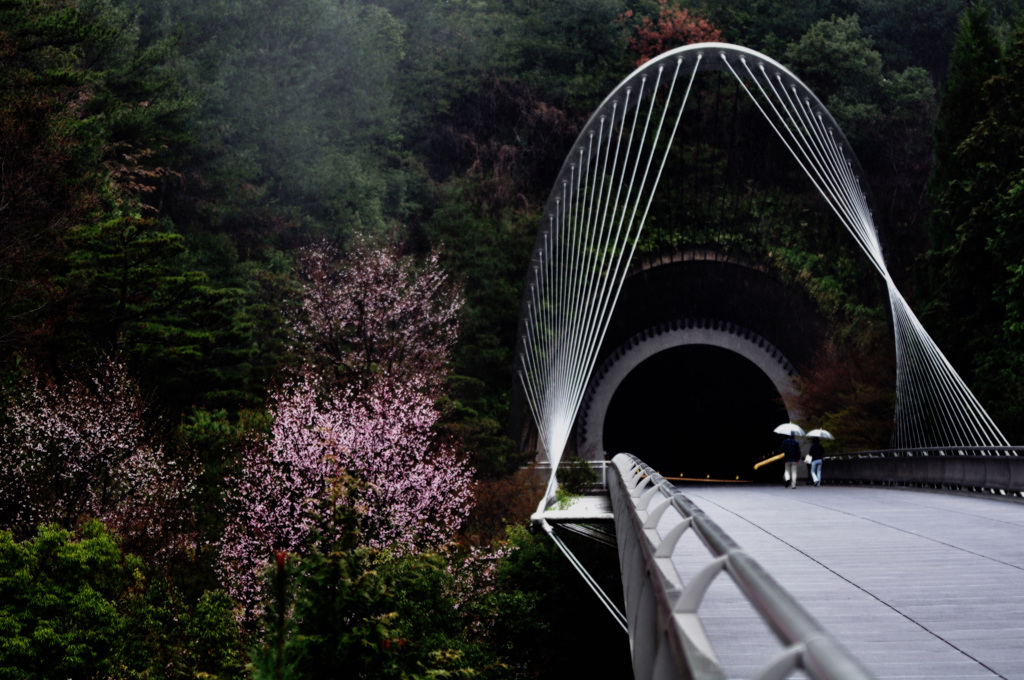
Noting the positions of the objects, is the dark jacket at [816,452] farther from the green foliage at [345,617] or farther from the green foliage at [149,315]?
the green foliage at [149,315]

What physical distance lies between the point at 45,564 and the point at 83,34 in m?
14.3

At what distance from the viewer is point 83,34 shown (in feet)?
84.7

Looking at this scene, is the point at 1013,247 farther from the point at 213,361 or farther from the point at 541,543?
the point at 213,361

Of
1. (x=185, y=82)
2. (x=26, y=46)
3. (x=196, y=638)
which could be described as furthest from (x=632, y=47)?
(x=196, y=638)

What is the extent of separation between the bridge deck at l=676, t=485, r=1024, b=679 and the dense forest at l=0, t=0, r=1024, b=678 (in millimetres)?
2827

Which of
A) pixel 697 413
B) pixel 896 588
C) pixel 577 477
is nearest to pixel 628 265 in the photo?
pixel 577 477

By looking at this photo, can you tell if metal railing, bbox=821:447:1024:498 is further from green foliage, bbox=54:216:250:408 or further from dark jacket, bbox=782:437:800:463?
green foliage, bbox=54:216:250:408

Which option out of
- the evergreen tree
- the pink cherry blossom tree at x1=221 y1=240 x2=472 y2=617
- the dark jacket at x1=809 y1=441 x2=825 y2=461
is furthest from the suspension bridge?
the pink cherry blossom tree at x1=221 y1=240 x2=472 y2=617

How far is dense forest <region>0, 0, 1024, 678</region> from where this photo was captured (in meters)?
17.1

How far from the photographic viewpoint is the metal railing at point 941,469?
1650 centimetres

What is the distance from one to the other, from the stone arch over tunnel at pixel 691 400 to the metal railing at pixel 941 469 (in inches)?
539

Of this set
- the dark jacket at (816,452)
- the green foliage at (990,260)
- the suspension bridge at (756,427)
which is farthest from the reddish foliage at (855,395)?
the dark jacket at (816,452)

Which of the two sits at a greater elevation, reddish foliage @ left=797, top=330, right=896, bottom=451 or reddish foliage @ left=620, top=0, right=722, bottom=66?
reddish foliage @ left=620, top=0, right=722, bottom=66

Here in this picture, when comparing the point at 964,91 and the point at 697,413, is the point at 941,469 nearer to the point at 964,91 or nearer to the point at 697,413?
the point at 964,91
